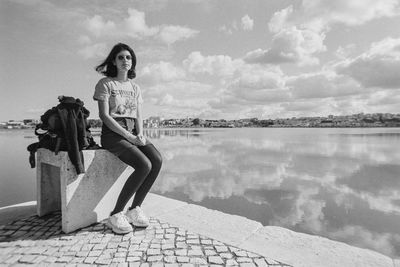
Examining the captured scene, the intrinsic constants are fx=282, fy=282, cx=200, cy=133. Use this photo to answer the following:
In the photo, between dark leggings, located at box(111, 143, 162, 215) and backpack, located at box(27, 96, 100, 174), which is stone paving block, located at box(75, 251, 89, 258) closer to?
dark leggings, located at box(111, 143, 162, 215)

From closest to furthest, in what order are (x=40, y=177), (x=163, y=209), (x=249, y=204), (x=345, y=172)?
(x=40, y=177), (x=163, y=209), (x=249, y=204), (x=345, y=172)

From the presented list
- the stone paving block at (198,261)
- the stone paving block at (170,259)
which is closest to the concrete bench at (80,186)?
the stone paving block at (170,259)

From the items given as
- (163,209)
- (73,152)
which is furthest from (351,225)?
(73,152)

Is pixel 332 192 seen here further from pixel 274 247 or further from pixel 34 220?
pixel 34 220

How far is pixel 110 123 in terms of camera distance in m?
3.76

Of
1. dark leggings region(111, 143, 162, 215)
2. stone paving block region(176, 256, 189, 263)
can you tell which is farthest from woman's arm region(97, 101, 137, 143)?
stone paving block region(176, 256, 189, 263)

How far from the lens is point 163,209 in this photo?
4.52 m

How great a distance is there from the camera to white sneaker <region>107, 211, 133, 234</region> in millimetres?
3545

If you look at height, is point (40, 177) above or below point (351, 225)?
above

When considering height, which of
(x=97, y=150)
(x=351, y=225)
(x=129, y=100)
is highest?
(x=129, y=100)

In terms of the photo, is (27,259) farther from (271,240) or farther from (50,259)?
(271,240)

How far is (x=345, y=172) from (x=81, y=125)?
11.1m

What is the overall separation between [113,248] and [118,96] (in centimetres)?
200

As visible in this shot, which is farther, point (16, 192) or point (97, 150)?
point (16, 192)
